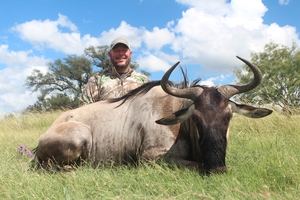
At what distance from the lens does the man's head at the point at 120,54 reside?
703 cm

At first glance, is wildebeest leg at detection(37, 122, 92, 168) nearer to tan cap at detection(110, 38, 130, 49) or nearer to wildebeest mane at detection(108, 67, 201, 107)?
wildebeest mane at detection(108, 67, 201, 107)

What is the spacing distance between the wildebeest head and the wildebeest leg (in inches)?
59.2

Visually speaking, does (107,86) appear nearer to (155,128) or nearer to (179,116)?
(155,128)

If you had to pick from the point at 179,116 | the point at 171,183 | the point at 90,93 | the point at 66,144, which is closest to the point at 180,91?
the point at 179,116

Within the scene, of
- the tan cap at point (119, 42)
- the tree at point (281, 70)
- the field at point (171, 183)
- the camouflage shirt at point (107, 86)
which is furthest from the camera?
the tree at point (281, 70)

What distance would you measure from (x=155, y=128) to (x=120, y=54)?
306 centimetres

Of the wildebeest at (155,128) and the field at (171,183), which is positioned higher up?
the wildebeest at (155,128)

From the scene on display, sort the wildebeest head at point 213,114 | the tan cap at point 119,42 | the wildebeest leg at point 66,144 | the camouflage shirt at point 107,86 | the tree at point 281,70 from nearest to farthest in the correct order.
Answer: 1. the wildebeest head at point 213,114
2. the wildebeest leg at point 66,144
3. the camouflage shirt at point 107,86
4. the tan cap at point 119,42
5. the tree at point 281,70

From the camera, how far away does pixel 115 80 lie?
691 cm

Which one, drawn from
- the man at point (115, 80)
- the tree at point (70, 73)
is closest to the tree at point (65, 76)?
the tree at point (70, 73)

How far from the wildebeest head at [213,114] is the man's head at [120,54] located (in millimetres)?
3064

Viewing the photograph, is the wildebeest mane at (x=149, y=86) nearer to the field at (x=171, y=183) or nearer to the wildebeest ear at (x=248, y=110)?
the wildebeest ear at (x=248, y=110)

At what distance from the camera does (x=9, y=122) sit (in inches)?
537

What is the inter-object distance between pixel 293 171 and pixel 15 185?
124 inches
